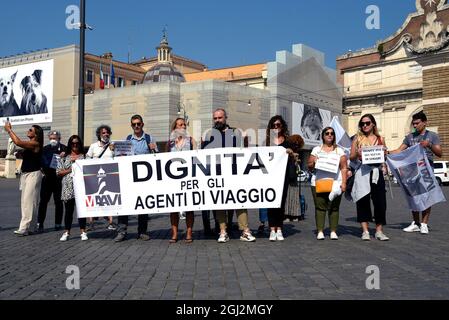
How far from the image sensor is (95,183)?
8.52 m

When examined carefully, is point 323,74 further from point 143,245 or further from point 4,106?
point 143,245

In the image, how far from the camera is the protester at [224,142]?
26.2ft

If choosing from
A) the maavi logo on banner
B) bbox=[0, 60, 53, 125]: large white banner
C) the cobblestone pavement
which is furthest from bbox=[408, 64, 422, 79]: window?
the maavi logo on banner

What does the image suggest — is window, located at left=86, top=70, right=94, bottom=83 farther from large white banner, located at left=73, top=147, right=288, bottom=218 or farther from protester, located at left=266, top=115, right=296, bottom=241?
protester, located at left=266, top=115, right=296, bottom=241

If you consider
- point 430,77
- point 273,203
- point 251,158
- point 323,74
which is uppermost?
point 323,74

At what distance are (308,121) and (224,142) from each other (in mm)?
60892

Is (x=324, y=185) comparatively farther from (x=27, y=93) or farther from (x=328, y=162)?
(x=27, y=93)

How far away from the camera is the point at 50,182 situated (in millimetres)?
10141

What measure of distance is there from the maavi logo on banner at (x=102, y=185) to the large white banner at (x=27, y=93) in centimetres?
6410

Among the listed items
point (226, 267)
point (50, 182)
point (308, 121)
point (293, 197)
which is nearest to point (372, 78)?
point (308, 121)

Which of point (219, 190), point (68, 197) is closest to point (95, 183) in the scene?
point (68, 197)

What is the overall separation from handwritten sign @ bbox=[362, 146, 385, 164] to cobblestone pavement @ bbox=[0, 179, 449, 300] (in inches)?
50.3

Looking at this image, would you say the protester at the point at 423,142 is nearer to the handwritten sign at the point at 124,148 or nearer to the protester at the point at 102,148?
the handwritten sign at the point at 124,148
